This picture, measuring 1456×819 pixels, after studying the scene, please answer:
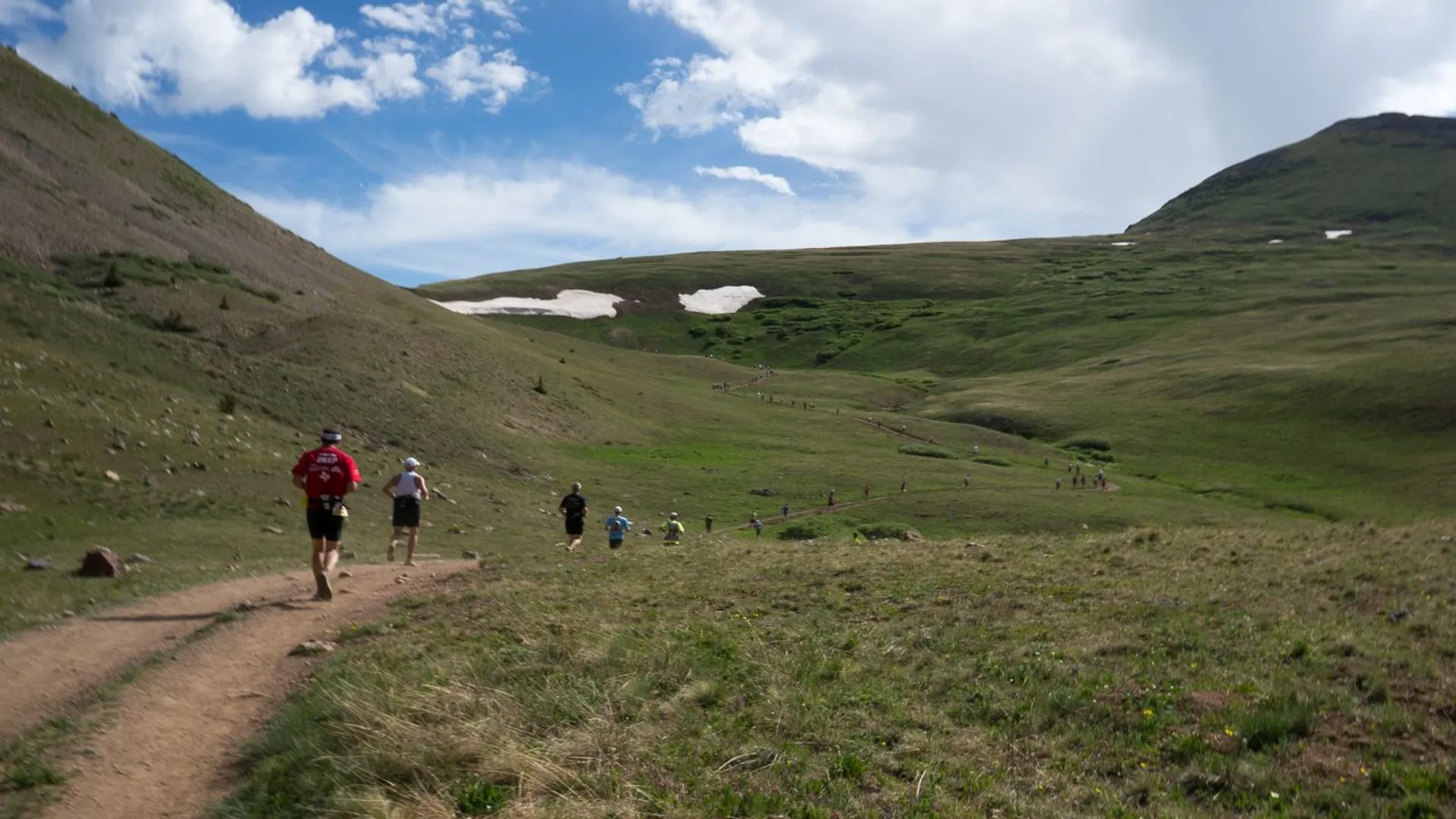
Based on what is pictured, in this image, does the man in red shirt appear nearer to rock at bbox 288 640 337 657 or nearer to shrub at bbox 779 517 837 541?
rock at bbox 288 640 337 657

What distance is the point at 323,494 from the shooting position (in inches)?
655

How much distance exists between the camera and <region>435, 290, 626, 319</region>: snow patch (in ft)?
493

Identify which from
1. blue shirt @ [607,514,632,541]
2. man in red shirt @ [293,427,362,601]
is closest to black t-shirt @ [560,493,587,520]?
blue shirt @ [607,514,632,541]

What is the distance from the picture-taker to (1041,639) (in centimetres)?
1325

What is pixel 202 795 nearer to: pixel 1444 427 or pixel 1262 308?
pixel 1444 427

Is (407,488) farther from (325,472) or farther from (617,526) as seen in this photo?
(617,526)

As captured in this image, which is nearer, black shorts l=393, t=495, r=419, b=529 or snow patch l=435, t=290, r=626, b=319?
black shorts l=393, t=495, r=419, b=529

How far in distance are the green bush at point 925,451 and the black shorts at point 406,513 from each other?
50.3m

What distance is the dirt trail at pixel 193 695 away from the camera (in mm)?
9281

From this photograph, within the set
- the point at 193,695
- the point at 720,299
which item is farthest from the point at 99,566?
the point at 720,299

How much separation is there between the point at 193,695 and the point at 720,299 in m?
173

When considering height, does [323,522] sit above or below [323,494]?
below

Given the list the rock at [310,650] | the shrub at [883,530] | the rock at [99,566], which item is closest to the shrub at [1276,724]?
the rock at [310,650]

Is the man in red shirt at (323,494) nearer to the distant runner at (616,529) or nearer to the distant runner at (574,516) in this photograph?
the distant runner at (574,516)
